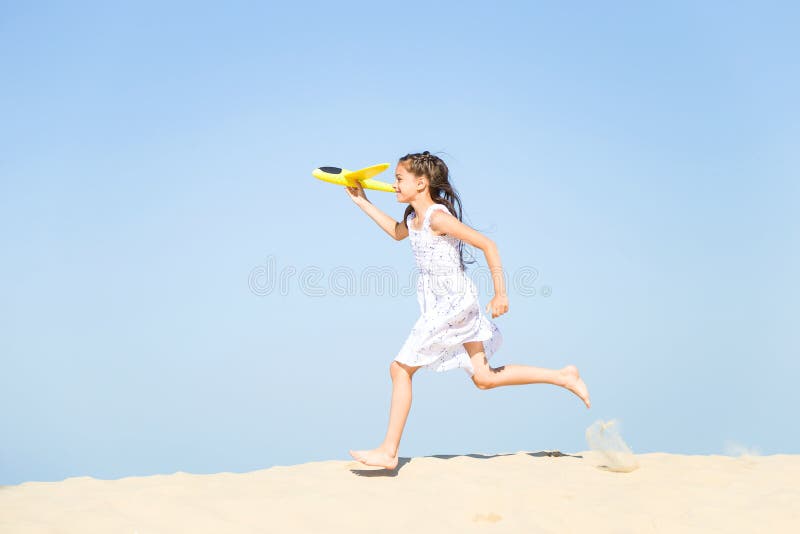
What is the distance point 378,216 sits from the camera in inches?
256

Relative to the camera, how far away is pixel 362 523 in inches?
186

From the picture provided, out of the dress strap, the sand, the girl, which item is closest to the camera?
the sand

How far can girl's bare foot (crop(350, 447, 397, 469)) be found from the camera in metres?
5.65

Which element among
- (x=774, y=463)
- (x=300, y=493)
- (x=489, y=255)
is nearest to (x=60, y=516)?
(x=300, y=493)

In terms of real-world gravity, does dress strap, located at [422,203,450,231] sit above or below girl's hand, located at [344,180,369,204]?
below

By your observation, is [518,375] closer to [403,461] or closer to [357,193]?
[403,461]

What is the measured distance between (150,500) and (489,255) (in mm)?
2688

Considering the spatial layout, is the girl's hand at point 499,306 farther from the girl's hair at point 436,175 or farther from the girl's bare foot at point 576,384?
the girl's bare foot at point 576,384

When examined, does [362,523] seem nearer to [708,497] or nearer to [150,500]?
[150,500]

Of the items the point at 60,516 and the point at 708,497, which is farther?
the point at 708,497

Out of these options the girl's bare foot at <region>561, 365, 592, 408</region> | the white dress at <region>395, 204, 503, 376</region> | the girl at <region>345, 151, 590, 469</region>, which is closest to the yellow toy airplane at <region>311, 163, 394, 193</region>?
the girl at <region>345, 151, 590, 469</region>

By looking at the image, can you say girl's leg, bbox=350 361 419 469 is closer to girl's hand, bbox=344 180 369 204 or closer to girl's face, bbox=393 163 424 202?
girl's face, bbox=393 163 424 202

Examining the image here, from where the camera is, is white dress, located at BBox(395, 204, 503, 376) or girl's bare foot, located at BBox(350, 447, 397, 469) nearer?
girl's bare foot, located at BBox(350, 447, 397, 469)

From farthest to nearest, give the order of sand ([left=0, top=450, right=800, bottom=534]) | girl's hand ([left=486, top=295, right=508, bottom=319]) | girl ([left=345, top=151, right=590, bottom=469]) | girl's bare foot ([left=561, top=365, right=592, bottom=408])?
1. girl's bare foot ([left=561, top=365, right=592, bottom=408])
2. girl ([left=345, top=151, right=590, bottom=469])
3. girl's hand ([left=486, top=295, right=508, bottom=319])
4. sand ([left=0, top=450, right=800, bottom=534])
